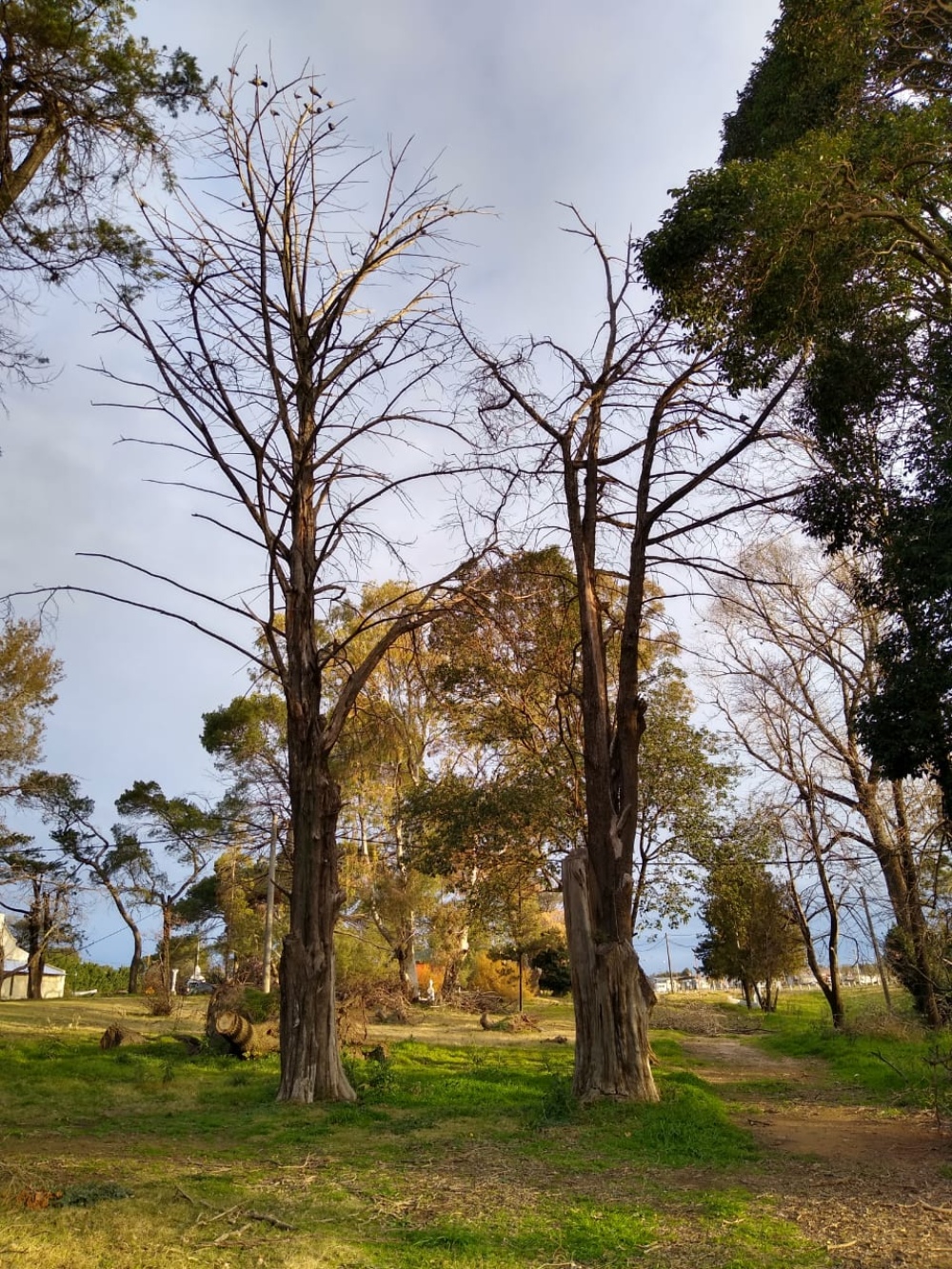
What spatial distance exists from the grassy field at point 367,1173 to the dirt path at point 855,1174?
24 centimetres

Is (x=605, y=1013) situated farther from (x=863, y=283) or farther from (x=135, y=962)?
(x=135, y=962)

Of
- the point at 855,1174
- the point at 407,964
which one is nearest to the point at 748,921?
the point at 407,964

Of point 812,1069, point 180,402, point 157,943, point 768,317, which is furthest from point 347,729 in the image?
point 157,943

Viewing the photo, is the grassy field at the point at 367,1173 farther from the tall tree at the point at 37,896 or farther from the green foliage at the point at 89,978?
the green foliage at the point at 89,978

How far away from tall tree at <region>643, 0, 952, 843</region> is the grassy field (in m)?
4.74

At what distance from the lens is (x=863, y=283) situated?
9883 millimetres

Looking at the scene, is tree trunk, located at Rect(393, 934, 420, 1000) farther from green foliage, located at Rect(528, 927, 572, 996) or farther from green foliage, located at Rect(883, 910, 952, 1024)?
green foliage, located at Rect(883, 910, 952, 1024)

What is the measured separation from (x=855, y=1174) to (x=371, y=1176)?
3790 millimetres

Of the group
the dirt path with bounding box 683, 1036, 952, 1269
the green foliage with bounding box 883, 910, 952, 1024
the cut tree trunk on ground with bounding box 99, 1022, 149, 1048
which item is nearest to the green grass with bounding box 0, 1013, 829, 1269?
the dirt path with bounding box 683, 1036, 952, 1269

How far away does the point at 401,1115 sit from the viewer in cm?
987

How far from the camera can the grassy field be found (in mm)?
4672

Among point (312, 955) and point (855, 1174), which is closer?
point (855, 1174)

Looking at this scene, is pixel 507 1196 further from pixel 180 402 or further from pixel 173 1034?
pixel 173 1034

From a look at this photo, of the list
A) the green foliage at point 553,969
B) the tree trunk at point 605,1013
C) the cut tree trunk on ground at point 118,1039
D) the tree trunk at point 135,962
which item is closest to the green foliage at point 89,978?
the tree trunk at point 135,962
